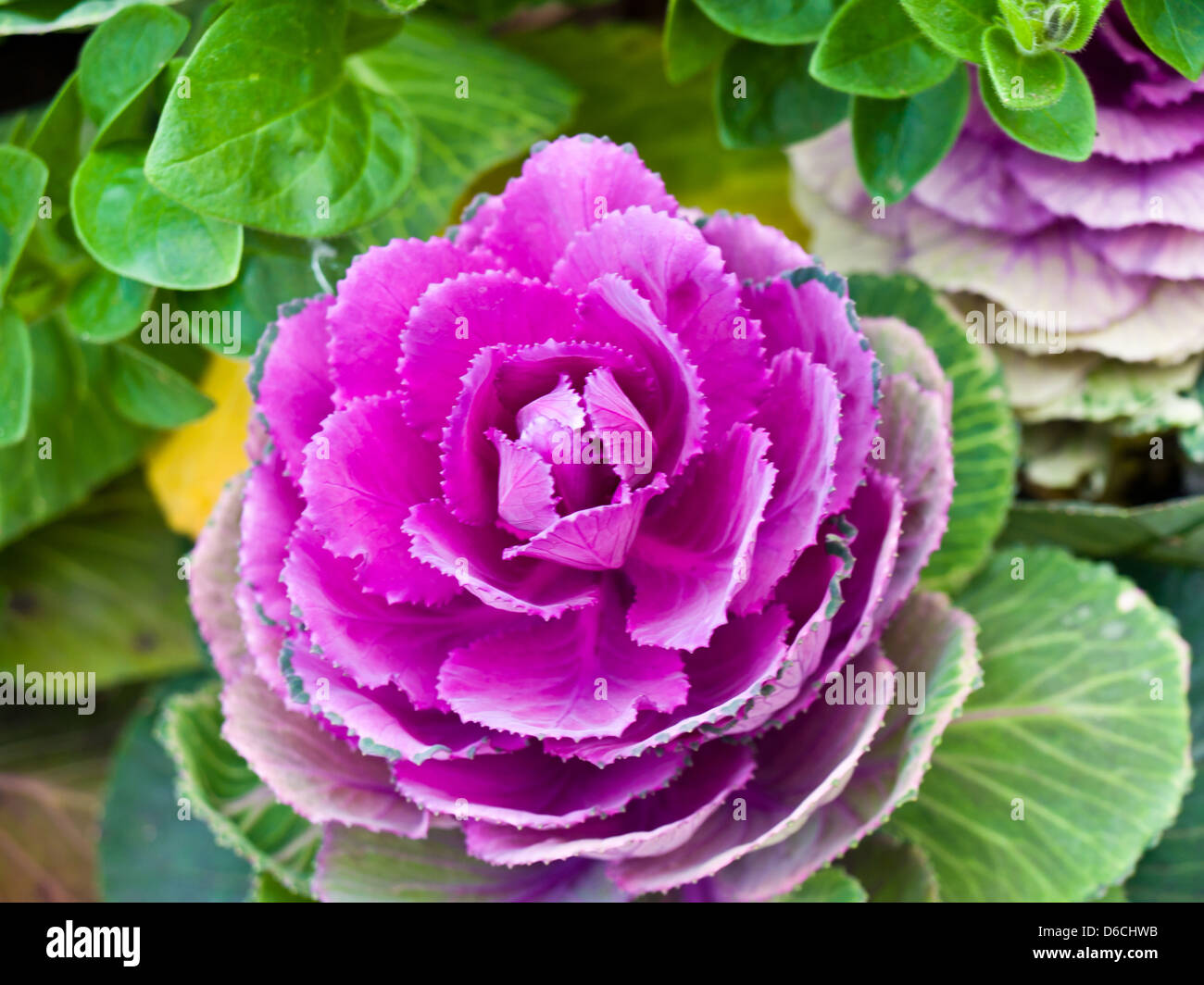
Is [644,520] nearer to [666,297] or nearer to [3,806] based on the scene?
[666,297]

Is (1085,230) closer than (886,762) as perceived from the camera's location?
No

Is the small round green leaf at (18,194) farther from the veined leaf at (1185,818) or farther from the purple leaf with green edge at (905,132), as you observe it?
the veined leaf at (1185,818)

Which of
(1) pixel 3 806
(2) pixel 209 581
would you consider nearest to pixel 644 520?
(2) pixel 209 581

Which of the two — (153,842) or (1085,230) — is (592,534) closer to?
(1085,230)

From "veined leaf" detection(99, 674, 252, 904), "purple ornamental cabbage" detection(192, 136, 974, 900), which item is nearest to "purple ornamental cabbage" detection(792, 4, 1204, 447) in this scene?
"purple ornamental cabbage" detection(192, 136, 974, 900)

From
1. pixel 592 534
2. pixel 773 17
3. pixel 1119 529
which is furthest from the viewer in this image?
pixel 1119 529

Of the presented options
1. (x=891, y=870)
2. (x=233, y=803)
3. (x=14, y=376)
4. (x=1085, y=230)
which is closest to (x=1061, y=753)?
(x=891, y=870)
